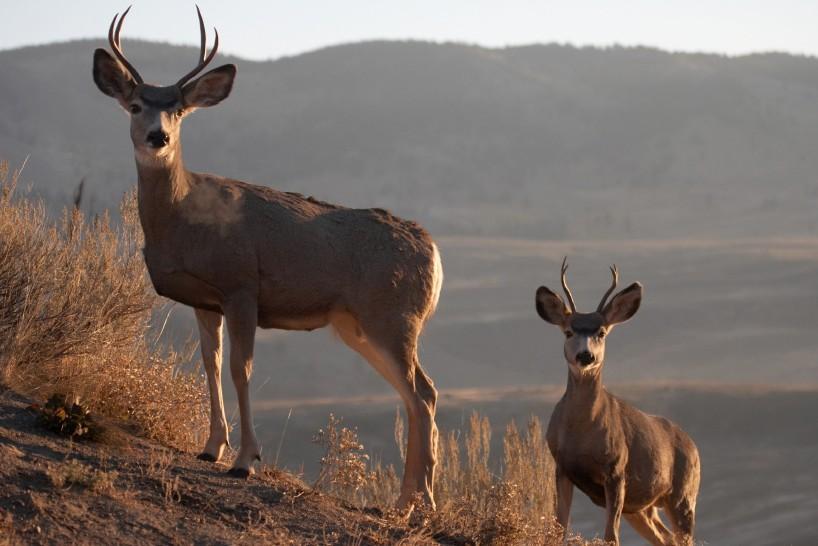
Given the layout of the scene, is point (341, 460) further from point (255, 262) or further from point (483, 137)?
point (483, 137)

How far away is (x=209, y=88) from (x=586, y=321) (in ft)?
11.5

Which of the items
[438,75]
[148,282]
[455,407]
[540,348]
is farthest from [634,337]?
[148,282]

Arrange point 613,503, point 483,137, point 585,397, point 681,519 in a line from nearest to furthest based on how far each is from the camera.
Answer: point 613,503
point 585,397
point 681,519
point 483,137

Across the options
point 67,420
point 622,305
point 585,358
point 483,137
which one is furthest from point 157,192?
point 483,137

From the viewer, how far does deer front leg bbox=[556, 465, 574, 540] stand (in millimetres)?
11727

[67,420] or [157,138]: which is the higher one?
[157,138]

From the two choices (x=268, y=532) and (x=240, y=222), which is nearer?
(x=268, y=532)

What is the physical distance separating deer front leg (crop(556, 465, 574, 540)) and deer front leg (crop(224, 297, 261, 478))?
236 cm

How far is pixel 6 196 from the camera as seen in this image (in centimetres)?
1295

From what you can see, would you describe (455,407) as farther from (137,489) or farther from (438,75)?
(438,75)

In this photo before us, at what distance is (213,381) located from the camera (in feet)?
36.9

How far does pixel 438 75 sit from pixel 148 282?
122 m

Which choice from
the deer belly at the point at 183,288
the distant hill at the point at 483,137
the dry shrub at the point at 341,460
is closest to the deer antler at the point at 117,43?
the deer belly at the point at 183,288

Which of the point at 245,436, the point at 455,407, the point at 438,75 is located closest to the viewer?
the point at 245,436
